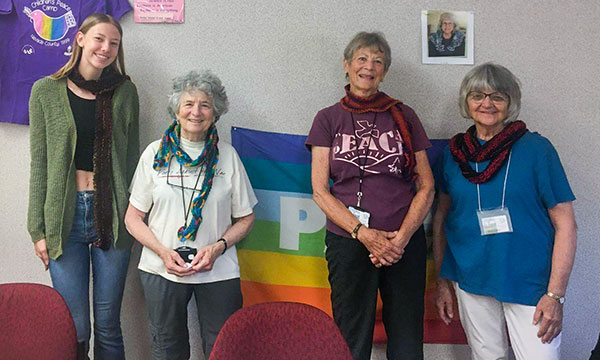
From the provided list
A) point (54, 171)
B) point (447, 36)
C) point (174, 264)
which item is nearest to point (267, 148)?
point (174, 264)

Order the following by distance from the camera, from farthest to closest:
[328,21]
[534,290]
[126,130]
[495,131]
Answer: [328,21]
[126,130]
[495,131]
[534,290]

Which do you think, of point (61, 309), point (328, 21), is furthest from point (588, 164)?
point (61, 309)

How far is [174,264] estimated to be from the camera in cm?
189

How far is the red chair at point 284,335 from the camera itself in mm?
1350

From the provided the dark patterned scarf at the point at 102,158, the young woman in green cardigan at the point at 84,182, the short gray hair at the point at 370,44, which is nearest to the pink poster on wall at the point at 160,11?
the young woman in green cardigan at the point at 84,182

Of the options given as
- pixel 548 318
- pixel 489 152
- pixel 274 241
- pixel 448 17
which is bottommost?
pixel 548 318

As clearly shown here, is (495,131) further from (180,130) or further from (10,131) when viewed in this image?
(10,131)

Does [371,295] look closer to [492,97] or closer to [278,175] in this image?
[278,175]

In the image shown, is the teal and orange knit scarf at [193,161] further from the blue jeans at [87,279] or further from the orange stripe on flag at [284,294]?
the orange stripe on flag at [284,294]

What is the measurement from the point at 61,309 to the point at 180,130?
0.87 meters

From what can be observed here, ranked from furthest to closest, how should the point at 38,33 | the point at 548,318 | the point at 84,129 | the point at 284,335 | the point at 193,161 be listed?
1. the point at 38,33
2. the point at 84,129
3. the point at 193,161
4. the point at 548,318
5. the point at 284,335

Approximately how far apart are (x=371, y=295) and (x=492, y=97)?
97 centimetres

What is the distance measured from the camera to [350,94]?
2.13 metres

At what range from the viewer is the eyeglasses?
198cm
